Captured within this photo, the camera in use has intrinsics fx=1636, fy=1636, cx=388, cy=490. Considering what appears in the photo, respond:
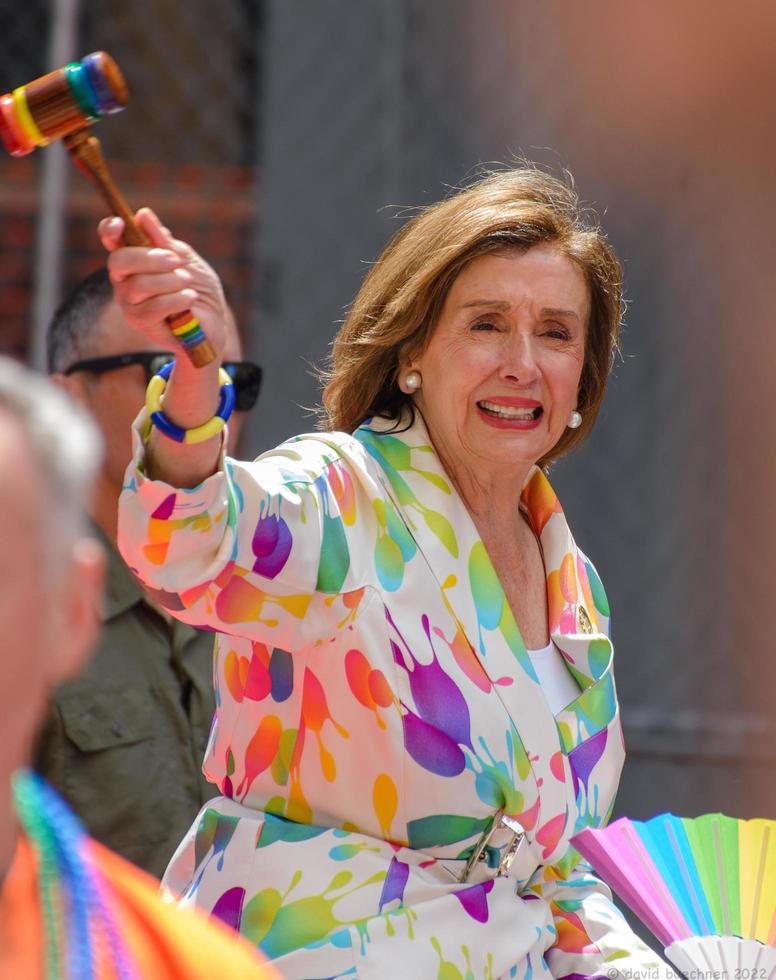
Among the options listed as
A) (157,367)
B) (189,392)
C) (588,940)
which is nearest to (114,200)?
(189,392)

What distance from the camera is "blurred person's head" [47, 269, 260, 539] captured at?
3.18 meters

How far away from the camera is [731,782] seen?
5141mm

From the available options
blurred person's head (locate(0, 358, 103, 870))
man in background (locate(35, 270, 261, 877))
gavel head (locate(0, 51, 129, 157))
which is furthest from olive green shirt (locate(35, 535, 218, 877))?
blurred person's head (locate(0, 358, 103, 870))

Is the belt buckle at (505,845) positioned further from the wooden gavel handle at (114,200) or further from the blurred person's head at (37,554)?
the blurred person's head at (37,554)

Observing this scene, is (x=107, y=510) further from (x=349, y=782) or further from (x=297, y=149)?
(x=297, y=149)

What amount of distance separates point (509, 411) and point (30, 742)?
1.28 m

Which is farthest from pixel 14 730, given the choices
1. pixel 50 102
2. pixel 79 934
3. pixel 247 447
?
pixel 247 447

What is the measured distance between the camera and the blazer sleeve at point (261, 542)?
186cm

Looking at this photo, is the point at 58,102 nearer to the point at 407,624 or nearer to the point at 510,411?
the point at 407,624

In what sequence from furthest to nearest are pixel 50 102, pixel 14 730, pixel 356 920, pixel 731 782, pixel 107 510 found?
1. pixel 731 782
2. pixel 107 510
3. pixel 356 920
4. pixel 50 102
5. pixel 14 730

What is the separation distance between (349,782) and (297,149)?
339 centimetres

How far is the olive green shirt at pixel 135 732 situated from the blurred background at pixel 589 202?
2.00m

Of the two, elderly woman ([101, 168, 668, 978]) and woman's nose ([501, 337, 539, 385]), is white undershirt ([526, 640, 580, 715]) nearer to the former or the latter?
elderly woman ([101, 168, 668, 978])

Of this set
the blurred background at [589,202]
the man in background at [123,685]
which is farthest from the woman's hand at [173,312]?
the blurred background at [589,202]
